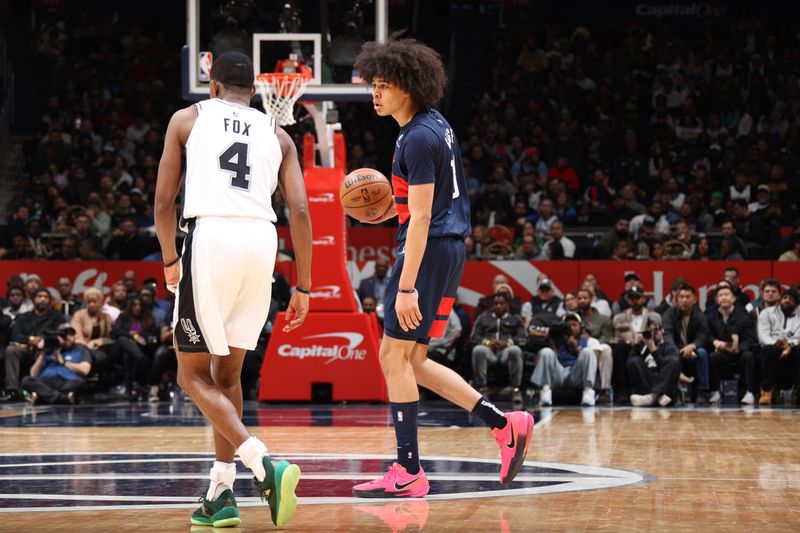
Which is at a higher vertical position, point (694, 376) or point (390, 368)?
point (390, 368)

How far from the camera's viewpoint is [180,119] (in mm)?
5105

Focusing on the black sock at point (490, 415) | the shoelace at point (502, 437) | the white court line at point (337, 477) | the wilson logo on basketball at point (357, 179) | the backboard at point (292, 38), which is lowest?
the white court line at point (337, 477)

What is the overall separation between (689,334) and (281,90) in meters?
5.57

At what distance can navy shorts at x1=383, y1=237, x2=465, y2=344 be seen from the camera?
565cm

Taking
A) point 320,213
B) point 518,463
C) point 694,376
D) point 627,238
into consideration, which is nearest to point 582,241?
point 627,238

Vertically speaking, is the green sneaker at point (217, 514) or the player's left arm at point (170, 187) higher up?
the player's left arm at point (170, 187)

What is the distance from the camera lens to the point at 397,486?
5.62 m

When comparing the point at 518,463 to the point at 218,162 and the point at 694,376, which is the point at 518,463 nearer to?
the point at 218,162

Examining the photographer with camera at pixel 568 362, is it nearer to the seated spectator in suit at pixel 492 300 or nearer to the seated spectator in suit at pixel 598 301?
the seated spectator in suit at pixel 598 301

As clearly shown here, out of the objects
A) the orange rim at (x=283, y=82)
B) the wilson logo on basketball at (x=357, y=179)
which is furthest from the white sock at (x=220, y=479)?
the orange rim at (x=283, y=82)

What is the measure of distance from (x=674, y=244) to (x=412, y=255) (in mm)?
10562

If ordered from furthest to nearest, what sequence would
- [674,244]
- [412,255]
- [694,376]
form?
[674,244] → [694,376] → [412,255]

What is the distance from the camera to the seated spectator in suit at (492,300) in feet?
46.1

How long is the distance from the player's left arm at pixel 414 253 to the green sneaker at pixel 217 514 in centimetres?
118
